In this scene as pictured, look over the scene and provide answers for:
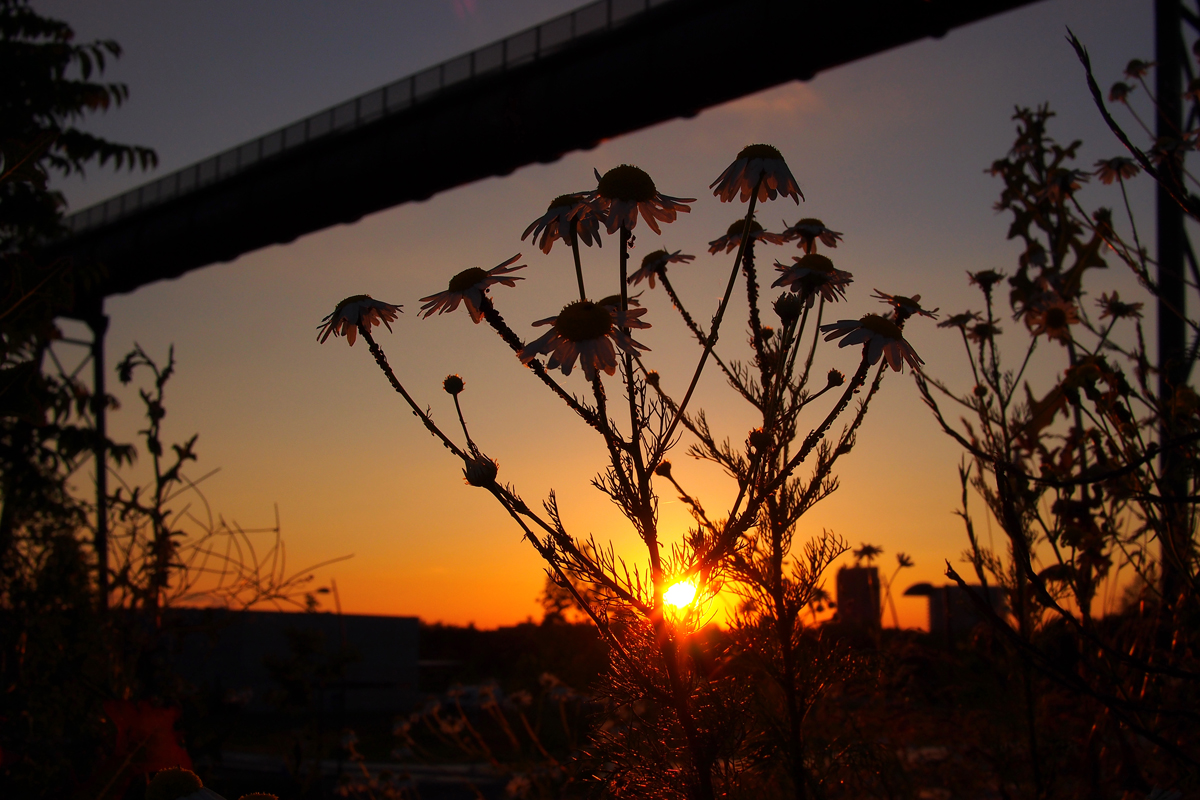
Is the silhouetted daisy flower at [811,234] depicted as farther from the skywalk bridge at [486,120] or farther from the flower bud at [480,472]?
the skywalk bridge at [486,120]

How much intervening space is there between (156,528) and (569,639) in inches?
206

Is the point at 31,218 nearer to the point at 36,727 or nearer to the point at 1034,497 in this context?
the point at 36,727

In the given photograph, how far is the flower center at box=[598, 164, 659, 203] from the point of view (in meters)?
1.99

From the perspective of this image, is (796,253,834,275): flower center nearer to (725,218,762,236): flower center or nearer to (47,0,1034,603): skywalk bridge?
(725,218,762,236): flower center

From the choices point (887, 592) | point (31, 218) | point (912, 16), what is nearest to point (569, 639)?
point (887, 592)

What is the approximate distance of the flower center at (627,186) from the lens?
78.4 inches

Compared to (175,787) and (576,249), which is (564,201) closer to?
(576,249)

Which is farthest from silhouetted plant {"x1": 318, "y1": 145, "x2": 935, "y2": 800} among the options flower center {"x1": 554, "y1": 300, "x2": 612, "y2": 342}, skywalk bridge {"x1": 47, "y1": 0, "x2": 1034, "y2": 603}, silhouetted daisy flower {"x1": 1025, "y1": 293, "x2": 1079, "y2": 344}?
skywalk bridge {"x1": 47, "y1": 0, "x2": 1034, "y2": 603}

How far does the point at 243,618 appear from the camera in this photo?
14.1 ft

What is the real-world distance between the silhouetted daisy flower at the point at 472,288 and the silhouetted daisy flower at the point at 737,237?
97 centimetres

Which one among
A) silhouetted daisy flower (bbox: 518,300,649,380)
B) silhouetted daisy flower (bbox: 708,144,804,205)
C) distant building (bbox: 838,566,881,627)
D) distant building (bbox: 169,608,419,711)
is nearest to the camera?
silhouetted daisy flower (bbox: 518,300,649,380)

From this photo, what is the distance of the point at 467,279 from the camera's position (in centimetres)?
208

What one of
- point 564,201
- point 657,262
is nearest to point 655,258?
point 657,262

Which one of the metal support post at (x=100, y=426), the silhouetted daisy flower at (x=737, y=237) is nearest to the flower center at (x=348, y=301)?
the silhouetted daisy flower at (x=737, y=237)
